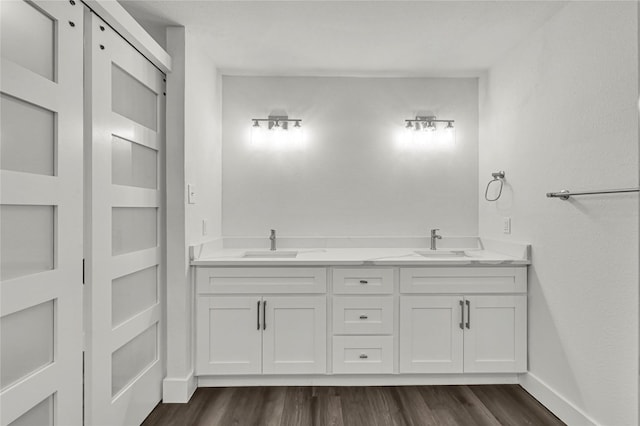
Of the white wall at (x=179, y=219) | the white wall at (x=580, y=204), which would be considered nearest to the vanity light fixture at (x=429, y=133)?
the white wall at (x=580, y=204)

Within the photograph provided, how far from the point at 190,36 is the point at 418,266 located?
2.05 m

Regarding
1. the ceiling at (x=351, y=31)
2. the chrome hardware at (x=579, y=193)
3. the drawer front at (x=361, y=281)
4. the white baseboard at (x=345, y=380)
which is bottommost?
the white baseboard at (x=345, y=380)

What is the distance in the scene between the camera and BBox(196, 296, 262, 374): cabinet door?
92.6 inches

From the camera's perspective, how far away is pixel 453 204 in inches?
120

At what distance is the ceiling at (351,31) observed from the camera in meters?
2.02

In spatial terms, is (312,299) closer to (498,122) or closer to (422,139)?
(422,139)

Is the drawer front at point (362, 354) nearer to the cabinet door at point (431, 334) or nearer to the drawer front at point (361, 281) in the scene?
the cabinet door at point (431, 334)

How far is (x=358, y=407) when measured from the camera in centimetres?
217

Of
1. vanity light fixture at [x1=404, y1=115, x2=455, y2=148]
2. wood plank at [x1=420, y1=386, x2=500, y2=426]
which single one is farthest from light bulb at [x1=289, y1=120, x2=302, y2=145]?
wood plank at [x1=420, y1=386, x2=500, y2=426]

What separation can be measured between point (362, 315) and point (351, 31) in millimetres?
1770

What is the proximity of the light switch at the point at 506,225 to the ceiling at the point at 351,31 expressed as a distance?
116cm

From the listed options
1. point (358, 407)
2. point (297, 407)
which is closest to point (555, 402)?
point (358, 407)

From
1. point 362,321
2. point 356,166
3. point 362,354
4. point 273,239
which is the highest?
point 356,166

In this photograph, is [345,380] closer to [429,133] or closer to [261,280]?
[261,280]
